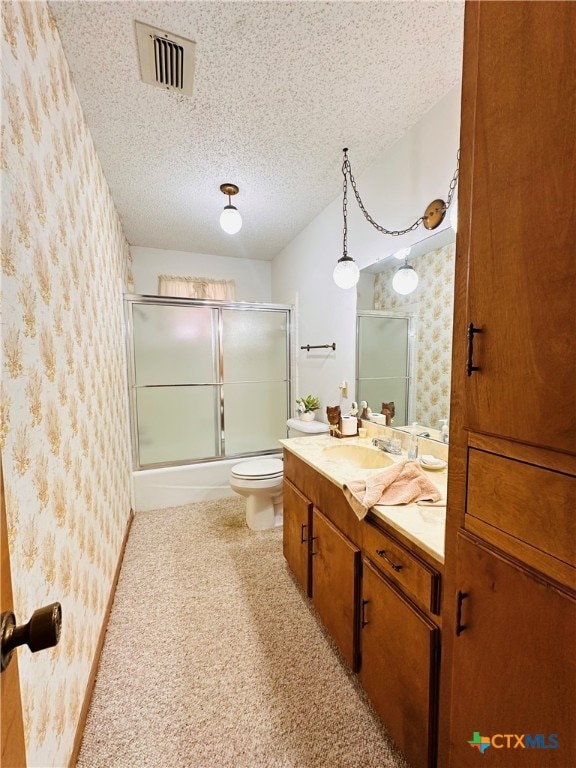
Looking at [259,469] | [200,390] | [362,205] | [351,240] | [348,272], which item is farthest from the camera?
[200,390]

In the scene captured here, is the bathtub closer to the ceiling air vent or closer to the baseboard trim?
the baseboard trim

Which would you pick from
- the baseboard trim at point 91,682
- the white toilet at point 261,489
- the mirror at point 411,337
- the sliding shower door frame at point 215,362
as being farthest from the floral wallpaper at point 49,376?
the mirror at point 411,337

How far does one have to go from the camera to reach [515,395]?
588mm

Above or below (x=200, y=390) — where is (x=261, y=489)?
below

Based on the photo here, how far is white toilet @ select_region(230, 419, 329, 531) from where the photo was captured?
2.30 m

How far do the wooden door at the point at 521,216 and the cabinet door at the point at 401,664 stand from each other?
643mm

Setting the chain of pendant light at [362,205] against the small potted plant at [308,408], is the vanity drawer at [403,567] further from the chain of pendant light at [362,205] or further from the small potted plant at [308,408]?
the small potted plant at [308,408]

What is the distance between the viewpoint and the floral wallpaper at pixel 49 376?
74cm

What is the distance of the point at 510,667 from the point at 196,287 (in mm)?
3836

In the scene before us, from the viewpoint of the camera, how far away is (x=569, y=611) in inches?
20.8

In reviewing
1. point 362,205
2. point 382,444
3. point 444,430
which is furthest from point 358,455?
point 362,205

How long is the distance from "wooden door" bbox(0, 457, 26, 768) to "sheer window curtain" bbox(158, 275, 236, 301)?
3.31 metres

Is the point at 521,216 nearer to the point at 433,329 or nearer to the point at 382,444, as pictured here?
the point at 433,329

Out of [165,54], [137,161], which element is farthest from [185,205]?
[165,54]
